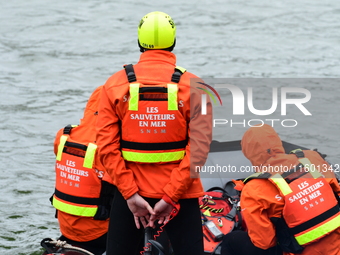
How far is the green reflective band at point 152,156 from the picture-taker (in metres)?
2.14

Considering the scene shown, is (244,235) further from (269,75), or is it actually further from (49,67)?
(49,67)

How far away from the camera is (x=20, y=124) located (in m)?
6.86

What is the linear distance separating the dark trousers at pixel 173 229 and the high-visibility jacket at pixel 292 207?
269 mm

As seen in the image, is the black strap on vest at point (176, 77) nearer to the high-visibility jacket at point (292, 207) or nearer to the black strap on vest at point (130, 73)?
the black strap on vest at point (130, 73)

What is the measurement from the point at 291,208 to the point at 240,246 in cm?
40

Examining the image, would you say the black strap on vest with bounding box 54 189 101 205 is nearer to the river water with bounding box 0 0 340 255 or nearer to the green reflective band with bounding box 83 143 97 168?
the green reflective band with bounding box 83 143 97 168

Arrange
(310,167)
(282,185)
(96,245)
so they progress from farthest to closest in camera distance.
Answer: (96,245), (310,167), (282,185)

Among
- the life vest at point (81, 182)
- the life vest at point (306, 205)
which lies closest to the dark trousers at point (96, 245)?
the life vest at point (81, 182)

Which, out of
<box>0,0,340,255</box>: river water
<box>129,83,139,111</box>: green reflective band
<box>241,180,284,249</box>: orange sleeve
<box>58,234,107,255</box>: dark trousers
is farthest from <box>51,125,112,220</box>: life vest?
<box>0,0,340,255</box>: river water

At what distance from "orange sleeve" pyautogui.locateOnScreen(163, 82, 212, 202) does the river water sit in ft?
6.64

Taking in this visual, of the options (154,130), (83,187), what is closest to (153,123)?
(154,130)

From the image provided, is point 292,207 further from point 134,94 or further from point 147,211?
point 134,94

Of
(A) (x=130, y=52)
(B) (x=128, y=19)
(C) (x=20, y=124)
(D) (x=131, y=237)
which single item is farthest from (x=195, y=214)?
(B) (x=128, y=19)

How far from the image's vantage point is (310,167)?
2.44 m
